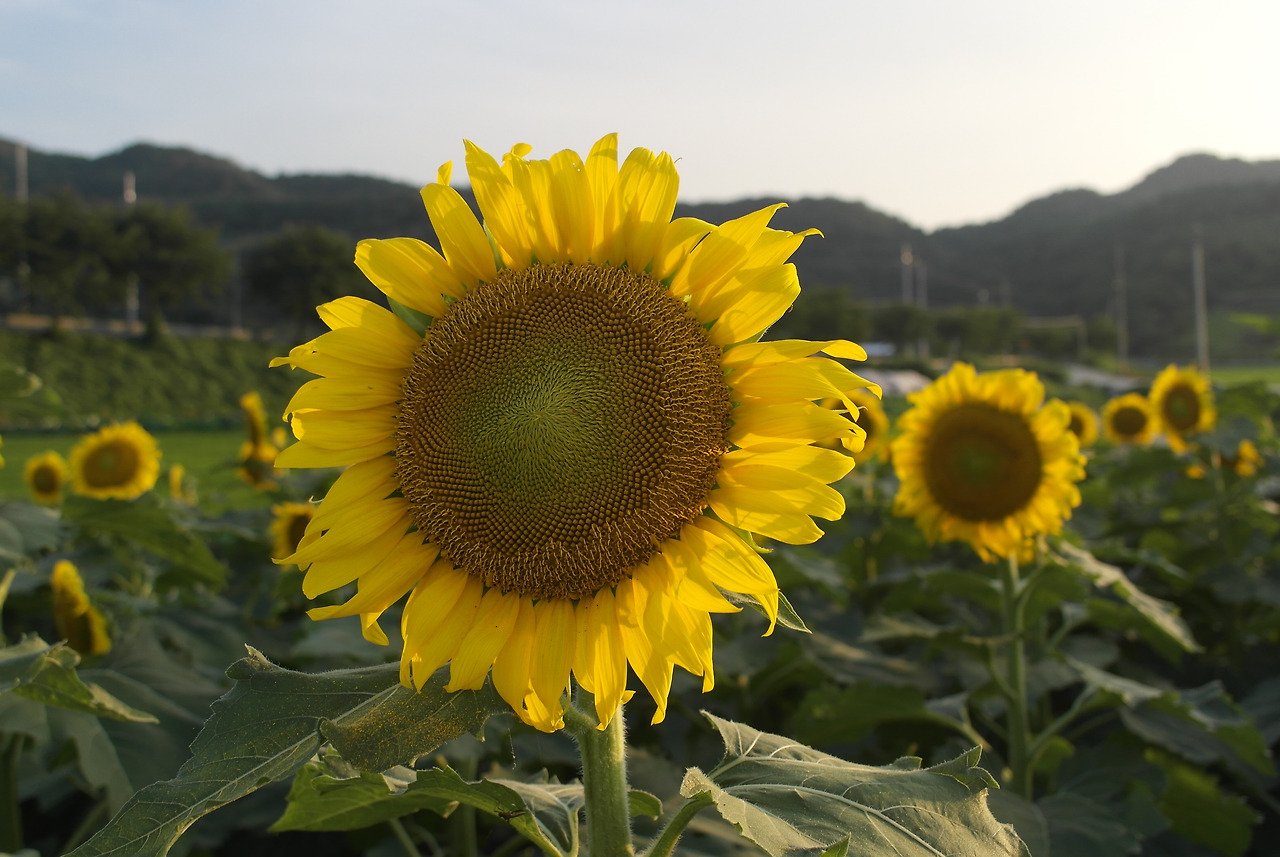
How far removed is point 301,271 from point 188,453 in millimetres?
45551

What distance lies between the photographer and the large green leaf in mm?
1413

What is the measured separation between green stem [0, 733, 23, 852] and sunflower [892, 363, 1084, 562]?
330cm

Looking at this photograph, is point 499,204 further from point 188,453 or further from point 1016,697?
point 188,453

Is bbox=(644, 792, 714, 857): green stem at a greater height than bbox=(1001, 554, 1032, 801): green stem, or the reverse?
bbox=(644, 792, 714, 857): green stem

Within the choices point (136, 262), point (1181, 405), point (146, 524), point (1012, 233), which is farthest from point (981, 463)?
point (1012, 233)

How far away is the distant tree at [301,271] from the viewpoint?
67500 millimetres

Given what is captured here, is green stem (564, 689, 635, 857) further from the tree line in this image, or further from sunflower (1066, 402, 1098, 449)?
the tree line

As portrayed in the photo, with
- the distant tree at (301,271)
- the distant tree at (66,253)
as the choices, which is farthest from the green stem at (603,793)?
the distant tree at (301,271)

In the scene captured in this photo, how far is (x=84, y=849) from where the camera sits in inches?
51.1

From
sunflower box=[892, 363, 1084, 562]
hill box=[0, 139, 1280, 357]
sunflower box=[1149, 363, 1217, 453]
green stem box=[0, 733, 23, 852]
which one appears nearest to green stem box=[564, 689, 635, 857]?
green stem box=[0, 733, 23, 852]

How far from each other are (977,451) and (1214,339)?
98.7 meters

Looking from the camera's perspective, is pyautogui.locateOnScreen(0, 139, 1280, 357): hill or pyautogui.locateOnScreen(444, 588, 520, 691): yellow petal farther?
pyautogui.locateOnScreen(0, 139, 1280, 357): hill

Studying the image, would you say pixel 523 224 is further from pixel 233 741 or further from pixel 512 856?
pixel 512 856

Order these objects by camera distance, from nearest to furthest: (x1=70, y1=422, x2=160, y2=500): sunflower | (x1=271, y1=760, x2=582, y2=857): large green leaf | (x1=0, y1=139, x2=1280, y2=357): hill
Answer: (x1=271, y1=760, x2=582, y2=857): large green leaf
(x1=70, y1=422, x2=160, y2=500): sunflower
(x1=0, y1=139, x2=1280, y2=357): hill
